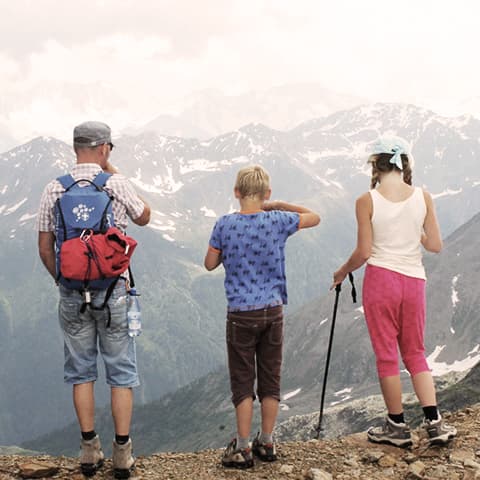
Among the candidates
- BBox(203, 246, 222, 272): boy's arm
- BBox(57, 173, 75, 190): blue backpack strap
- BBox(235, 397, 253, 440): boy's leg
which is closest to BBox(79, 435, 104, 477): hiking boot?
BBox(235, 397, 253, 440): boy's leg

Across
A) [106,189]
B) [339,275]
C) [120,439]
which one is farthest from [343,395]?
[106,189]

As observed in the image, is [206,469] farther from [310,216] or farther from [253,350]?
[310,216]

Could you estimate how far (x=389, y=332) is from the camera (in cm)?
800

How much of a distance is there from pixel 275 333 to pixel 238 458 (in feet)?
5.73

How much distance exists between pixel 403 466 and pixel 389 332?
175 cm

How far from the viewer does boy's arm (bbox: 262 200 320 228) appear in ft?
26.1

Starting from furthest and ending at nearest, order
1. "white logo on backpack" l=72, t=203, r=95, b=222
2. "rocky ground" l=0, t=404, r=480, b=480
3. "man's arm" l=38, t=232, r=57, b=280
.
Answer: "rocky ground" l=0, t=404, r=480, b=480 → "man's arm" l=38, t=232, r=57, b=280 → "white logo on backpack" l=72, t=203, r=95, b=222

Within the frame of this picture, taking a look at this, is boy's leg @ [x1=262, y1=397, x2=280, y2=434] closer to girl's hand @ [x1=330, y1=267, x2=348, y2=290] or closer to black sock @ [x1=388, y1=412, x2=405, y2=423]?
black sock @ [x1=388, y1=412, x2=405, y2=423]

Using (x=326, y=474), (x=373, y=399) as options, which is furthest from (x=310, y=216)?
(x=373, y=399)

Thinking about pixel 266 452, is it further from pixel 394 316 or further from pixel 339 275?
pixel 339 275

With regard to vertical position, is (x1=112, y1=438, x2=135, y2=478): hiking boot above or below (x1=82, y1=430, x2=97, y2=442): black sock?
below

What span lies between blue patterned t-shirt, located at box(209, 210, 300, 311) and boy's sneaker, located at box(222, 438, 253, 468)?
76.7 inches

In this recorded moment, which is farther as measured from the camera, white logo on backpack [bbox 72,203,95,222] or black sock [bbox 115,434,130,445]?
black sock [bbox 115,434,130,445]

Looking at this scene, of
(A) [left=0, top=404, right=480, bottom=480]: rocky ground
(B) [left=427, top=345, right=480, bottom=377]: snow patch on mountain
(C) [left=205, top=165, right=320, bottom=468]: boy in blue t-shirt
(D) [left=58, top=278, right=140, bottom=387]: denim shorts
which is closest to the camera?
(D) [left=58, top=278, right=140, bottom=387]: denim shorts
